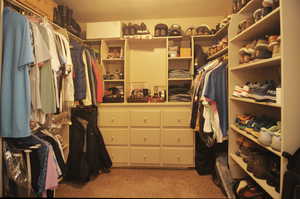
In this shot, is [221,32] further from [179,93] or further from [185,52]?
[179,93]

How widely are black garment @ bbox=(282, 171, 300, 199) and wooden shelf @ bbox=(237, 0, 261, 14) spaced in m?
1.27

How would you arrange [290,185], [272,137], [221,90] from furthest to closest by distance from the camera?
[221,90]
[272,137]
[290,185]

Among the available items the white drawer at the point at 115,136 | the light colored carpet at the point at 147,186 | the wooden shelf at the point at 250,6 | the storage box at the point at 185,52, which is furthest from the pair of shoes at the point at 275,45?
the white drawer at the point at 115,136

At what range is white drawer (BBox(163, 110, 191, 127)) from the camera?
2.09 m

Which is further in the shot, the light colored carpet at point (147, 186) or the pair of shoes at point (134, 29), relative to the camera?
the pair of shoes at point (134, 29)

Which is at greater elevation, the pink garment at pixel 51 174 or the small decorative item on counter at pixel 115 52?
the small decorative item on counter at pixel 115 52

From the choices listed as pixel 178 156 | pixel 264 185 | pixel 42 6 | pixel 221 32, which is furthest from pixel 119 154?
pixel 221 32

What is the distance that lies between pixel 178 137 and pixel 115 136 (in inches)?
32.4

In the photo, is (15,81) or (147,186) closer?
(15,81)

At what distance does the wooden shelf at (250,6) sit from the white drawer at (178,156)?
5.25 feet

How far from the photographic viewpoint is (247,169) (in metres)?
1.34

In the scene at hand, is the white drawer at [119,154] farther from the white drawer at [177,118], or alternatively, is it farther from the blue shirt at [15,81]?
the blue shirt at [15,81]

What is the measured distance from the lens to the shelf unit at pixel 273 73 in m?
0.94

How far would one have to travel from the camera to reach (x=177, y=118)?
2104 mm
